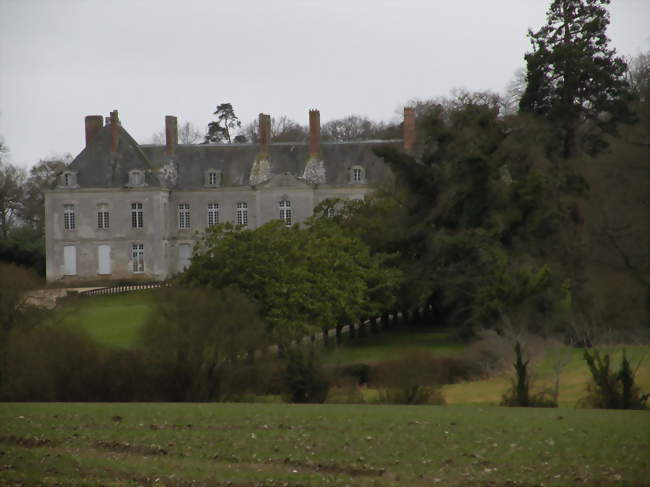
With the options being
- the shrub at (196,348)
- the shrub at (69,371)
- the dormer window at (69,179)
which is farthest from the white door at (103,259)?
the shrub at (196,348)

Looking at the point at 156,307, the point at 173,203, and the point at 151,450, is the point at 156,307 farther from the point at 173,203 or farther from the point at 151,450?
the point at 173,203

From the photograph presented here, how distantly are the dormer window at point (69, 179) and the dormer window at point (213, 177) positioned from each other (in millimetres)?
6934

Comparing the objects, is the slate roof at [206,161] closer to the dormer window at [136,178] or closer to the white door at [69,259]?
the dormer window at [136,178]

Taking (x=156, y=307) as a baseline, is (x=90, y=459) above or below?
below

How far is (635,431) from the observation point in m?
12.0

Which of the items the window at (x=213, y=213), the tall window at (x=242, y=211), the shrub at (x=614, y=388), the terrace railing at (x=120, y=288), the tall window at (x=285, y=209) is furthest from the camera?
the window at (x=213, y=213)

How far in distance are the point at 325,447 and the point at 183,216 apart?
43421 millimetres

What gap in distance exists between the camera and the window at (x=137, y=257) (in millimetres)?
52719

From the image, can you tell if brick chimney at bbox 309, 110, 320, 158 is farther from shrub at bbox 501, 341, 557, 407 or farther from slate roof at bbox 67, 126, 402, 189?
shrub at bbox 501, 341, 557, 407

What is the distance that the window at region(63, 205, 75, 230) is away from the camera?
52.7 meters

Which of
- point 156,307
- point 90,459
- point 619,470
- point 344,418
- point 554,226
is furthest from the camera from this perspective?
point 554,226

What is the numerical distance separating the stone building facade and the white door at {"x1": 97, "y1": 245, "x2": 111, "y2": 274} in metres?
0.05

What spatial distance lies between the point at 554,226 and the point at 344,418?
20.6m

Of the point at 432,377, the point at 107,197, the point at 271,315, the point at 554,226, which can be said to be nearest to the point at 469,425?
the point at 432,377
